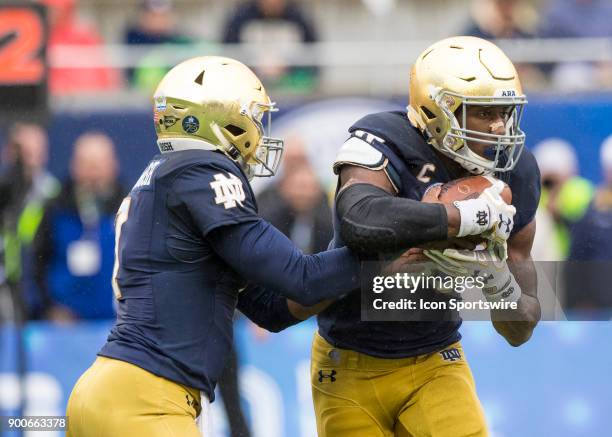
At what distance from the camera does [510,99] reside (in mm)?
3154

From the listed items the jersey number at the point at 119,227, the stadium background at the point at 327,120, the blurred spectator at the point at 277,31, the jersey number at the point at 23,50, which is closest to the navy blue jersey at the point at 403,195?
the jersey number at the point at 119,227

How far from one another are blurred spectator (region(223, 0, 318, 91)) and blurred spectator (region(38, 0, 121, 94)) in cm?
70

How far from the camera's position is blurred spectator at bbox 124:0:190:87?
616cm

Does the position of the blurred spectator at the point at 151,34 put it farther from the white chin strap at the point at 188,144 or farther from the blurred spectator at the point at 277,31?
the white chin strap at the point at 188,144

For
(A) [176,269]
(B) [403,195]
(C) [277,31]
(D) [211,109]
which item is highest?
(D) [211,109]

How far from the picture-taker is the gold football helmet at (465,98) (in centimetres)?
316

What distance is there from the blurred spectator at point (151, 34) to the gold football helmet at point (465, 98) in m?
2.99

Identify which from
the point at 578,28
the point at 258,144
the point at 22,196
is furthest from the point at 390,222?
the point at 578,28

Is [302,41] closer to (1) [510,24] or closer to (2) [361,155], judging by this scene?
(1) [510,24]

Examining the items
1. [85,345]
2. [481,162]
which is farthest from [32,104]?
[481,162]

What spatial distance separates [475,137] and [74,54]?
374 cm

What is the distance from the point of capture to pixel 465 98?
3.16 metres

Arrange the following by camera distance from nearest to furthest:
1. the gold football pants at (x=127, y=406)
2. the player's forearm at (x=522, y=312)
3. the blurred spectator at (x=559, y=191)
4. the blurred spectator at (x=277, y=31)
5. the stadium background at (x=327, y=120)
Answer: the gold football pants at (x=127, y=406) → the player's forearm at (x=522, y=312) → the stadium background at (x=327, y=120) → the blurred spectator at (x=559, y=191) → the blurred spectator at (x=277, y=31)

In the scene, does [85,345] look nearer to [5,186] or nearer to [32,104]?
[5,186]
